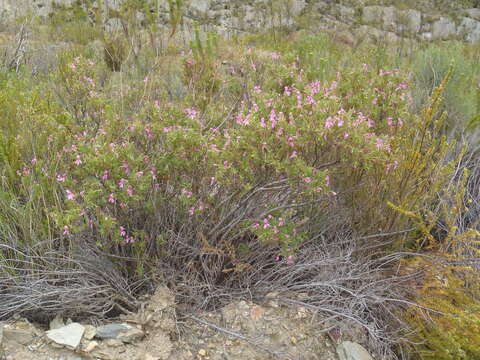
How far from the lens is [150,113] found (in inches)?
99.6

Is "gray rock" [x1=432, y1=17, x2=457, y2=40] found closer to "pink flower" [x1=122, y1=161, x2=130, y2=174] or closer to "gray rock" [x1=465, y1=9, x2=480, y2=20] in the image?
"gray rock" [x1=465, y1=9, x2=480, y2=20]

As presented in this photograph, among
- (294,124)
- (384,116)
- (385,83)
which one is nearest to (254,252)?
(294,124)

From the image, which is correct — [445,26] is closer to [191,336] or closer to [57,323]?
[191,336]

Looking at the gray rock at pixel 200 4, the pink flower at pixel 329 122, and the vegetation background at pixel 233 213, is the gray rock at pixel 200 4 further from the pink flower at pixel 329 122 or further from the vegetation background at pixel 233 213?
the pink flower at pixel 329 122

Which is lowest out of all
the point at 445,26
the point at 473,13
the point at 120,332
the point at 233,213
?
the point at 445,26

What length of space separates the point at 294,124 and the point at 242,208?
0.54 meters

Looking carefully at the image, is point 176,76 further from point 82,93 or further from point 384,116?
point 384,116

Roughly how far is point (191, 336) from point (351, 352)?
2.50ft

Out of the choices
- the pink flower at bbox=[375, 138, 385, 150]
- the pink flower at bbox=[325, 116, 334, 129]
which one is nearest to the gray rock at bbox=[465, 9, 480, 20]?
the pink flower at bbox=[375, 138, 385, 150]

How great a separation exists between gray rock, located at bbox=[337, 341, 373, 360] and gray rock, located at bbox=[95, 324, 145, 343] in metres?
Result: 0.94

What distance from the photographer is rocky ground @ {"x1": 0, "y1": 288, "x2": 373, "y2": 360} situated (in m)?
1.88

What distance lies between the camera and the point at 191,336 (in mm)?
2092

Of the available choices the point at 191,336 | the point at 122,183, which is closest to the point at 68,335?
the point at 191,336

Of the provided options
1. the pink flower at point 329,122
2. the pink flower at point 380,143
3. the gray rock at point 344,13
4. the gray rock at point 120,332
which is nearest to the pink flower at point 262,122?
the pink flower at point 329,122
